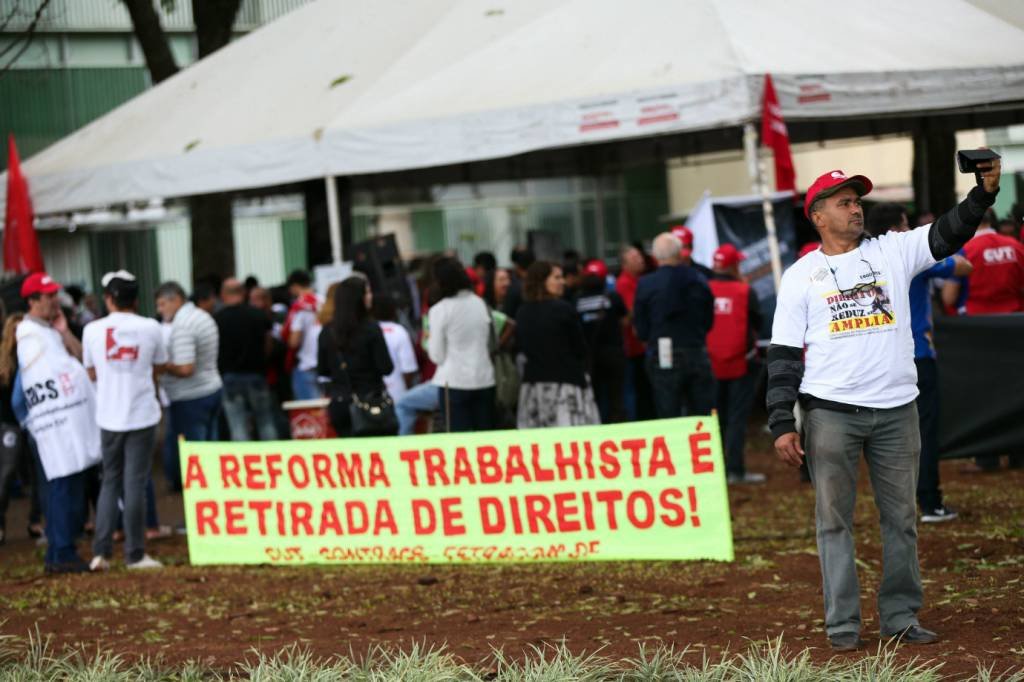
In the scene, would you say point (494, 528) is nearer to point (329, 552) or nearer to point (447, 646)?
point (329, 552)

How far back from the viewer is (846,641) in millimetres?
6395

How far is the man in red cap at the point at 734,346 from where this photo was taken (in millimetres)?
12523

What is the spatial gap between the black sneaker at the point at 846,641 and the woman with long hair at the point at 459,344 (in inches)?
219

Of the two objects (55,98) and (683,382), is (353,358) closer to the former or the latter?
(683,382)

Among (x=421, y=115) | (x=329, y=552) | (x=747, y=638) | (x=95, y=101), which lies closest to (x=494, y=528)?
(x=329, y=552)

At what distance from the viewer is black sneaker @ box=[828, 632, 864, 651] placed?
6387 millimetres

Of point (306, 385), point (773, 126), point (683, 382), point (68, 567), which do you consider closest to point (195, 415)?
point (68, 567)

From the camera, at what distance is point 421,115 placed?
1333 cm

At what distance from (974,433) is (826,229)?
14.3 feet

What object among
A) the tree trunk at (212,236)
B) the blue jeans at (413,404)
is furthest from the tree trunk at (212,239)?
the blue jeans at (413,404)

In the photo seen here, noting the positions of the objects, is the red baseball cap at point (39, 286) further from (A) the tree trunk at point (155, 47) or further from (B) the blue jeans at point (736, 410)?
(A) the tree trunk at point (155, 47)

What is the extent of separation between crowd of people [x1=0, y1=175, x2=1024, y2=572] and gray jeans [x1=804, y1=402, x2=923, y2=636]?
2.62 m

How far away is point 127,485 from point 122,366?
2.81ft

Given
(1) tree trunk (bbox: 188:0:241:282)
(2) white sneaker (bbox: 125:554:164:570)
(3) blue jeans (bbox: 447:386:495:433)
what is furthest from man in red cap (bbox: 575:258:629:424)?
(1) tree trunk (bbox: 188:0:241:282)
